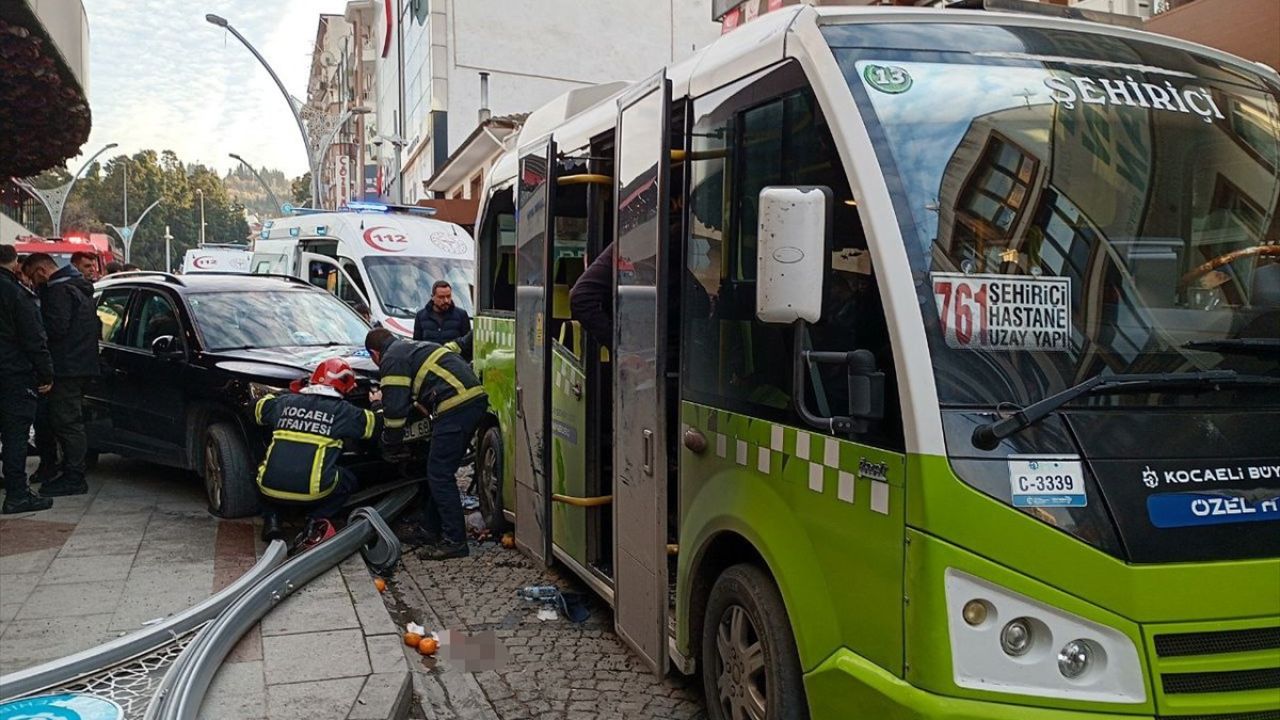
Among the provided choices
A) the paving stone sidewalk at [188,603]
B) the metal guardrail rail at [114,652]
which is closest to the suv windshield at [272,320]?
the paving stone sidewalk at [188,603]

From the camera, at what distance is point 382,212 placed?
16.6m

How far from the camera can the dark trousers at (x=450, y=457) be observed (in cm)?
718

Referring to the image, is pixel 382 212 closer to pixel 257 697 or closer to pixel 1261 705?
pixel 257 697

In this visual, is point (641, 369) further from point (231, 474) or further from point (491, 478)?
point (231, 474)

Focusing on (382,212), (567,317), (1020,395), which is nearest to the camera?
(1020,395)

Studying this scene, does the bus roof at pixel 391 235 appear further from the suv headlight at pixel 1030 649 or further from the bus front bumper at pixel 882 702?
the suv headlight at pixel 1030 649

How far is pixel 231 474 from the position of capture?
7812 mm

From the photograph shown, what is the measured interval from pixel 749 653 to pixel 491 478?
170 inches

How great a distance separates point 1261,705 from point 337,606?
4.56 m

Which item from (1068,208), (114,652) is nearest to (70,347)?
(114,652)

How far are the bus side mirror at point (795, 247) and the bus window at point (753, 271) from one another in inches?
3.9

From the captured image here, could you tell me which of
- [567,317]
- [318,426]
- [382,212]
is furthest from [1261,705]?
[382,212]

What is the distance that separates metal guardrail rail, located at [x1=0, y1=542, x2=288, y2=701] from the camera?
459 cm

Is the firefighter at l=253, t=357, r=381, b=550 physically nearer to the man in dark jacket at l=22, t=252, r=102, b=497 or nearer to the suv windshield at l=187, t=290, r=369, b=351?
the suv windshield at l=187, t=290, r=369, b=351
